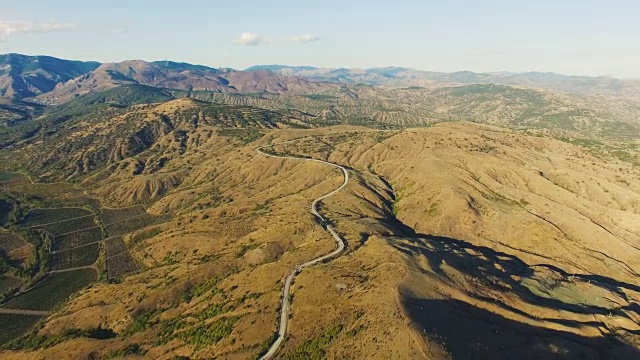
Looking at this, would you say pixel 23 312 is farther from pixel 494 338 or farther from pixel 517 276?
pixel 517 276

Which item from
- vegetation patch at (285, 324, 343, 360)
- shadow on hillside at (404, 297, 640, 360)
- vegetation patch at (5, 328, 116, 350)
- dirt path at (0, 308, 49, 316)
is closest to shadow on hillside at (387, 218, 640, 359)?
shadow on hillside at (404, 297, 640, 360)

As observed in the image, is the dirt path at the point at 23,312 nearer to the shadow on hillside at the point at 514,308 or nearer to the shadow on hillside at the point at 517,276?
the shadow on hillside at the point at 514,308

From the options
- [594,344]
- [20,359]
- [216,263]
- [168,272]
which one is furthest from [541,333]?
[20,359]

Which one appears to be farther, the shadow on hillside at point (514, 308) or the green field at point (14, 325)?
the green field at point (14, 325)

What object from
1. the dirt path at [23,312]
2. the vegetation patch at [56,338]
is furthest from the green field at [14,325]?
the vegetation patch at [56,338]

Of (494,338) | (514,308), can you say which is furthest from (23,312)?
(514,308)

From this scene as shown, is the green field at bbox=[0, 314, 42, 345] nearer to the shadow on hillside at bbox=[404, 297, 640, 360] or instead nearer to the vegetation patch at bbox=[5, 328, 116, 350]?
the vegetation patch at bbox=[5, 328, 116, 350]
